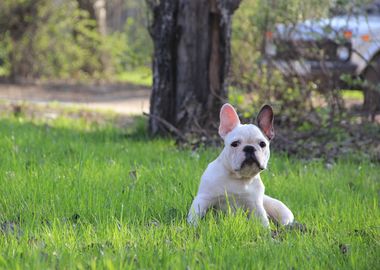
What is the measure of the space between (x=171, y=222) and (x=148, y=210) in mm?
492

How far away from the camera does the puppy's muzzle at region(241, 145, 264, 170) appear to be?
4.11m

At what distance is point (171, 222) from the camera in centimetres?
409

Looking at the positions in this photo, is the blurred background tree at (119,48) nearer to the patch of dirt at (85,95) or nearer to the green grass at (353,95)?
the patch of dirt at (85,95)

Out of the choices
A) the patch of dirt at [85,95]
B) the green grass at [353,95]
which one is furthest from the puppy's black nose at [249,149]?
the green grass at [353,95]

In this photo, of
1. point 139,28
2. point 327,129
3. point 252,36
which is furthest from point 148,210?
point 139,28

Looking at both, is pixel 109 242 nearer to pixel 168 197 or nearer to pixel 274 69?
pixel 168 197

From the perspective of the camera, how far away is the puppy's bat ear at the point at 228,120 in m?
4.42

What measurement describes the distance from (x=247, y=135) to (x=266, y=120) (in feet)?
0.99

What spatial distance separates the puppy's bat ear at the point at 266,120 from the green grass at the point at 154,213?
1.99ft

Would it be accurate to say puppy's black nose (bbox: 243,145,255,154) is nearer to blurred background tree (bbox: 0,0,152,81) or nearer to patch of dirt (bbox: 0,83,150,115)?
patch of dirt (bbox: 0,83,150,115)

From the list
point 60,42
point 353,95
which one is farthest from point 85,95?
point 353,95

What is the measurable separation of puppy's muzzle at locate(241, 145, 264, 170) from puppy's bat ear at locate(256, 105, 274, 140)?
382 millimetres

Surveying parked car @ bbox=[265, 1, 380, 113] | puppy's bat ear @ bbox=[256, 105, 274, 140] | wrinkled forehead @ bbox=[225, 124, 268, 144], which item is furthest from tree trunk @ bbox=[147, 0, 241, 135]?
wrinkled forehead @ bbox=[225, 124, 268, 144]

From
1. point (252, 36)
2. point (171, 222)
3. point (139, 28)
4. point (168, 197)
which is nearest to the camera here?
point (171, 222)
